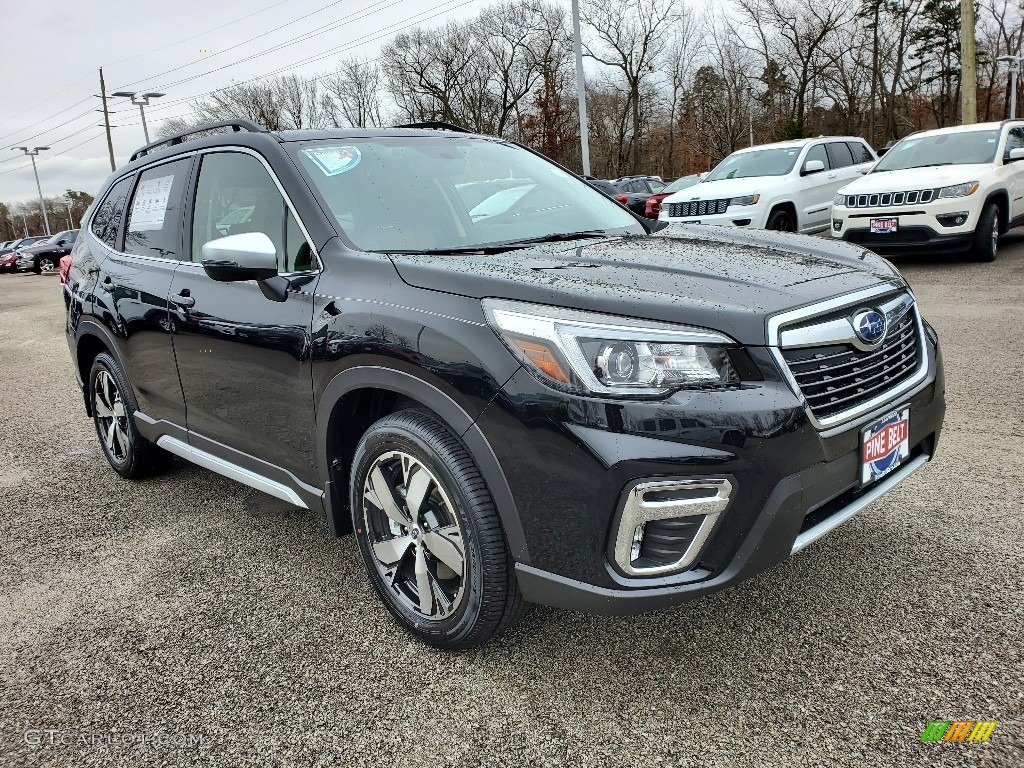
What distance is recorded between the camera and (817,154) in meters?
11.5

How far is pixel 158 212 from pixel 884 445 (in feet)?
10.8

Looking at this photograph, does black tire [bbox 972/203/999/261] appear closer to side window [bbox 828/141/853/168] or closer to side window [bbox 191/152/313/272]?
side window [bbox 828/141/853/168]

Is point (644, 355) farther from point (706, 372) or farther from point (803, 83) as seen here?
point (803, 83)

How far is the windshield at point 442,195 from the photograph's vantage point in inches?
109

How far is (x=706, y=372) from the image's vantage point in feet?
6.47

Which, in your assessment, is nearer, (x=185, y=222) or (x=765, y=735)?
(x=765, y=735)

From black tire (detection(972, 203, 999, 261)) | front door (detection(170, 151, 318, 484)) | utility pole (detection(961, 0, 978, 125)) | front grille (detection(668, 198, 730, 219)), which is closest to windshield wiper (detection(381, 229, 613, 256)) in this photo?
front door (detection(170, 151, 318, 484))

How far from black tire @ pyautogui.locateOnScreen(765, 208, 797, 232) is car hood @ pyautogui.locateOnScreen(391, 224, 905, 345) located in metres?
8.41

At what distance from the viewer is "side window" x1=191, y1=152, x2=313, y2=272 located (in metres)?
2.82

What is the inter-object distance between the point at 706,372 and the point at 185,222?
2.54m

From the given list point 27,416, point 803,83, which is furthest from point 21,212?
point 27,416

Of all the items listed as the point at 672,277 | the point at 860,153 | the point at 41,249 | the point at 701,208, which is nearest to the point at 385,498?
the point at 672,277

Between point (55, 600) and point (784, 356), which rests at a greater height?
point (784, 356)

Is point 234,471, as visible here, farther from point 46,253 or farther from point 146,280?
point 46,253
